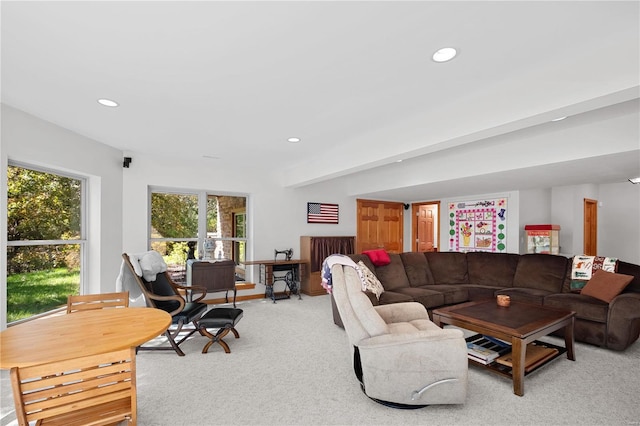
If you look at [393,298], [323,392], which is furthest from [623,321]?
[323,392]

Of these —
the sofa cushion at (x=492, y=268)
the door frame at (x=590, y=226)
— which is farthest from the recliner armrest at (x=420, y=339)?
the door frame at (x=590, y=226)

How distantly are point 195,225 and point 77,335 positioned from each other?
152 inches

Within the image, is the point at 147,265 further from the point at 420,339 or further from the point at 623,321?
the point at 623,321

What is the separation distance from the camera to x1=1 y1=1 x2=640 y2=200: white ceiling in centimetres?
165

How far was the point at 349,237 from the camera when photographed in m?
6.73

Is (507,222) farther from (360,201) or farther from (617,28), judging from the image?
(617,28)

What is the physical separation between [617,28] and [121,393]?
3236 millimetres

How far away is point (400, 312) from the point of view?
2938 mm

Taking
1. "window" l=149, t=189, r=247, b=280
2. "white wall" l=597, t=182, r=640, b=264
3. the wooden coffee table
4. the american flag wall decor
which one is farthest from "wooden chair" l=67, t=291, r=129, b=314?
"white wall" l=597, t=182, r=640, b=264

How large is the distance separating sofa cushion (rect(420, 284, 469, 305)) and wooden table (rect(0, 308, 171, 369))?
142 inches

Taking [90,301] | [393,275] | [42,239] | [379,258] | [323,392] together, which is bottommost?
[323,392]

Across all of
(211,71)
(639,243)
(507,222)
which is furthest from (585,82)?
(639,243)

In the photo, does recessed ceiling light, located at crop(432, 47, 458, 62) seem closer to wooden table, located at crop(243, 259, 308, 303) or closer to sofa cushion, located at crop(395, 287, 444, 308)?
sofa cushion, located at crop(395, 287, 444, 308)

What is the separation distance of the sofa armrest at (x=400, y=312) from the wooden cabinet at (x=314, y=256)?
3306mm
